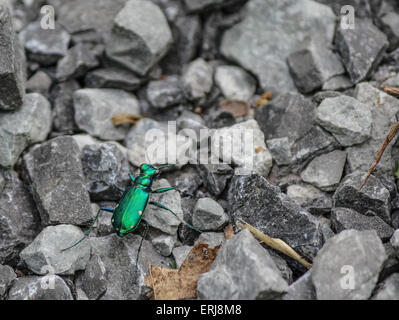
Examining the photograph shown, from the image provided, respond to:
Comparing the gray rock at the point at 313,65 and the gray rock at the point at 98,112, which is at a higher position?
the gray rock at the point at 313,65

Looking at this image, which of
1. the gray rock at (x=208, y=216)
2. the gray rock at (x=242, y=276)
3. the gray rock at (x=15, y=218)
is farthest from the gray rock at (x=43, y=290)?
the gray rock at (x=208, y=216)

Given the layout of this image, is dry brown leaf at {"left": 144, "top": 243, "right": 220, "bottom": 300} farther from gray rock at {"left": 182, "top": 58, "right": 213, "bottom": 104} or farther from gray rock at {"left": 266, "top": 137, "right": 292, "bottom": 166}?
gray rock at {"left": 182, "top": 58, "right": 213, "bottom": 104}

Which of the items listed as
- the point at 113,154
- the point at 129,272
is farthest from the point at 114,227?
the point at 113,154

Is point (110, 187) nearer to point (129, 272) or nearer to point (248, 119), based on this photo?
point (129, 272)

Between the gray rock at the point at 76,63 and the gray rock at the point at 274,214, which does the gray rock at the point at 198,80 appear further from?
the gray rock at the point at 274,214

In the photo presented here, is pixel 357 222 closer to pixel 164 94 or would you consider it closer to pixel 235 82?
pixel 235 82

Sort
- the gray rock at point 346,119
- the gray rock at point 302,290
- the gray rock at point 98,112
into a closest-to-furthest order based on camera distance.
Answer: the gray rock at point 302,290 < the gray rock at point 346,119 < the gray rock at point 98,112

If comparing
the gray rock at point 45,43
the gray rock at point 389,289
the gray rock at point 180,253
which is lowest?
the gray rock at point 180,253
